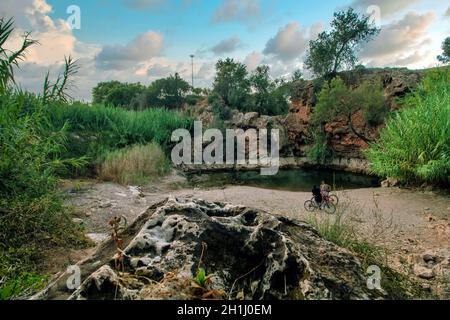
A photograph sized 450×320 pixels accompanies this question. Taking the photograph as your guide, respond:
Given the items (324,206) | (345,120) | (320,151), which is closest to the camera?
(324,206)

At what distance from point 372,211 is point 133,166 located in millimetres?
7538

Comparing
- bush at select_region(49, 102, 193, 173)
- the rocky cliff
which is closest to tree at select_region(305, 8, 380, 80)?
the rocky cliff

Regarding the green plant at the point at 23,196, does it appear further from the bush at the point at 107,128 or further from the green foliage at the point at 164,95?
the green foliage at the point at 164,95

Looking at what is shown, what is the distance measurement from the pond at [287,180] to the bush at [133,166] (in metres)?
1.34

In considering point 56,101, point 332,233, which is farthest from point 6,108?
point 332,233

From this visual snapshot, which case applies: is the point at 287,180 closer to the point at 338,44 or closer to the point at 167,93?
the point at 338,44

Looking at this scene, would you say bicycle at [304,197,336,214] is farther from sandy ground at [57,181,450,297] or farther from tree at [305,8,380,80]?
tree at [305,8,380,80]

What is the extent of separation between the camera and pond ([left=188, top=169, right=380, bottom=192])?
12305mm

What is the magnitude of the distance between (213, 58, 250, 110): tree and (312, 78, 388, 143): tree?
8.78m

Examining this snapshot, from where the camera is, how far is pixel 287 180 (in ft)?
45.4

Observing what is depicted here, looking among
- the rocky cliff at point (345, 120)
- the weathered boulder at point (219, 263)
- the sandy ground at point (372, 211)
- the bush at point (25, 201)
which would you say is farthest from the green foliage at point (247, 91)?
the weathered boulder at point (219, 263)

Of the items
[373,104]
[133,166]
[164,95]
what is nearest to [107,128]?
[133,166]

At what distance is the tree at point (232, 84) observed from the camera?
25000 mm

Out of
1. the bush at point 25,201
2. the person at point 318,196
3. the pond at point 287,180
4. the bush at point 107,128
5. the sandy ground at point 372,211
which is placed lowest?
the pond at point 287,180
